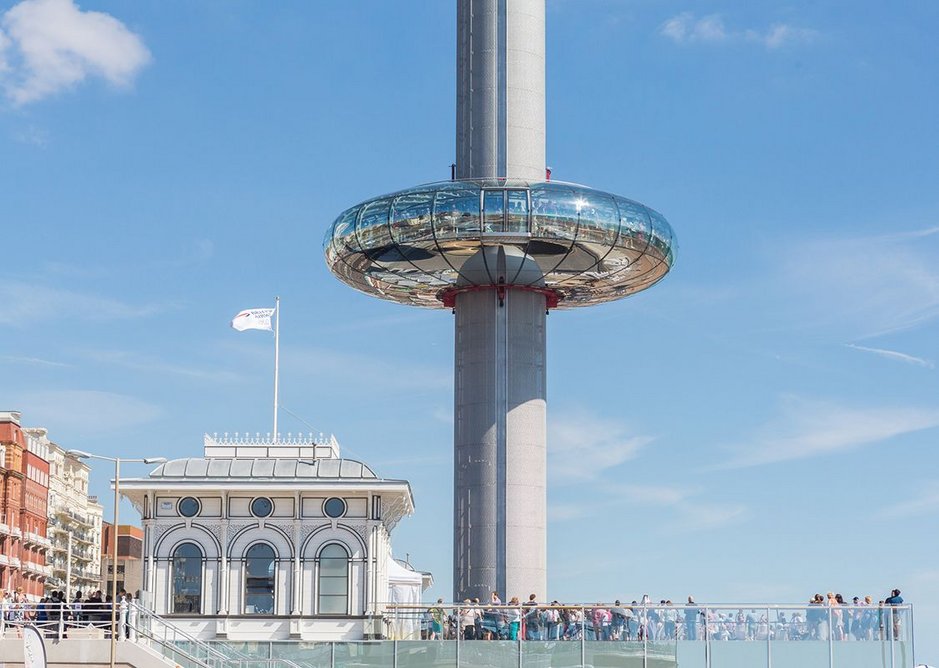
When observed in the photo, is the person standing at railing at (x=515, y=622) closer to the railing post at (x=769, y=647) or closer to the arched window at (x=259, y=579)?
the railing post at (x=769, y=647)

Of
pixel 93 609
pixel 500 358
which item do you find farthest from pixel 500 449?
pixel 93 609

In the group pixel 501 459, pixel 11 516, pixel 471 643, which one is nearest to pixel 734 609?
pixel 471 643

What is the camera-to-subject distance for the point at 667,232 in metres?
51.7

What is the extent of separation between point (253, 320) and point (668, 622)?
2524 cm

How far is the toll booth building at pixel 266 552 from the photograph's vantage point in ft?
163

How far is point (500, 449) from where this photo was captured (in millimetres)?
49031

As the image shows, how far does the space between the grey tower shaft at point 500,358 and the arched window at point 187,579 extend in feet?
26.4

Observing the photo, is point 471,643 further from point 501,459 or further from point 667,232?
point 667,232

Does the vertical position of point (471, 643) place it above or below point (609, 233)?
below

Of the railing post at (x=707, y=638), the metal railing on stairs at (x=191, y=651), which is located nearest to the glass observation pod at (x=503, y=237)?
the railing post at (x=707, y=638)

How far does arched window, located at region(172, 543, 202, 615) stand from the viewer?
163ft

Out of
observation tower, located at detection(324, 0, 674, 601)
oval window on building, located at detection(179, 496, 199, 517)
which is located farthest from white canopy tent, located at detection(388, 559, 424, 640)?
oval window on building, located at detection(179, 496, 199, 517)

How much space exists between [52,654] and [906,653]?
2199 centimetres

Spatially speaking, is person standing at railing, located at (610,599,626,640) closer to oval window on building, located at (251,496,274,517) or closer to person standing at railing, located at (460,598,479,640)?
person standing at railing, located at (460,598,479,640)
